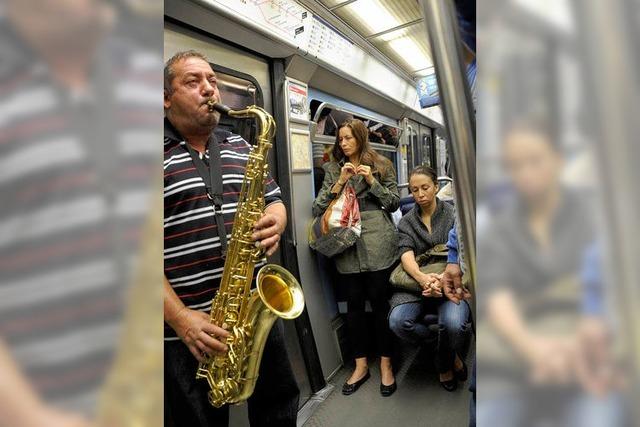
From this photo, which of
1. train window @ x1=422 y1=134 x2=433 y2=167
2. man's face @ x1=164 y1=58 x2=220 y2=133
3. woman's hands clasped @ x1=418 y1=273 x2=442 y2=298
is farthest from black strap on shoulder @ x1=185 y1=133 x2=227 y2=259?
train window @ x1=422 y1=134 x2=433 y2=167

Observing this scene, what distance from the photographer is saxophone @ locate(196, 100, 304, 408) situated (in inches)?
68.7

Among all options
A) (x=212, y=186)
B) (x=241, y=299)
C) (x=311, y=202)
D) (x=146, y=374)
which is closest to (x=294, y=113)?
(x=311, y=202)

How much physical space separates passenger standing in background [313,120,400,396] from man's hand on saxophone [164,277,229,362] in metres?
1.65

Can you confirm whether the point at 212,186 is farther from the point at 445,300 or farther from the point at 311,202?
the point at 445,300

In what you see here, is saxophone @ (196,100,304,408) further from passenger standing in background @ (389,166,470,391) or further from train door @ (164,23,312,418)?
passenger standing in background @ (389,166,470,391)

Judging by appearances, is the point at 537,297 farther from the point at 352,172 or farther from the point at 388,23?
the point at 388,23

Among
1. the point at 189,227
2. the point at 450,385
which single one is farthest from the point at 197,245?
the point at 450,385

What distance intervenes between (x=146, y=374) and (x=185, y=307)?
1328 millimetres

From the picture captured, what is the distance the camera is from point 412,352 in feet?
12.2

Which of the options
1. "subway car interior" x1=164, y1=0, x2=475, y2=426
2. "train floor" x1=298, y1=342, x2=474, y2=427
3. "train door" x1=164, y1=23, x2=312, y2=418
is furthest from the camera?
"train floor" x1=298, y1=342, x2=474, y2=427

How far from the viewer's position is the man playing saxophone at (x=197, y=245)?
167 cm

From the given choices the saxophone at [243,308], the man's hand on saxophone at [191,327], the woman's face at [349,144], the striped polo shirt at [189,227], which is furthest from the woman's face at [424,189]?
the man's hand on saxophone at [191,327]

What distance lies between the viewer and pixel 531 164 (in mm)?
270

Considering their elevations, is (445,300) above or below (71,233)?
below
